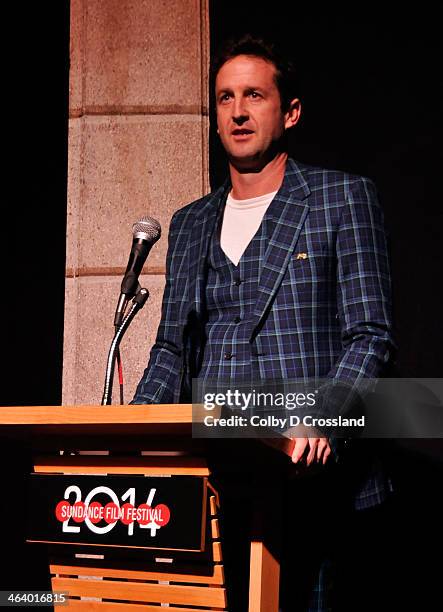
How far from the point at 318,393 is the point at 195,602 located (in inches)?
24.4

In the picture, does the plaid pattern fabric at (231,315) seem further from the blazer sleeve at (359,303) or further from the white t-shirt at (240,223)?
the blazer sleeve at (359,303)

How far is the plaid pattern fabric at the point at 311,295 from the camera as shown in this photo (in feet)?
7.00

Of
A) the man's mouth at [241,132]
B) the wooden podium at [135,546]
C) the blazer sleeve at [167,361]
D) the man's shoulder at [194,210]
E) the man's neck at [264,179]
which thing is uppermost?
the man's mouth at [241,132]

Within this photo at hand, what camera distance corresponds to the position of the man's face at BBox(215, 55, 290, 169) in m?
2.41

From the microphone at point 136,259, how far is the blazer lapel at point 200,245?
16 cm

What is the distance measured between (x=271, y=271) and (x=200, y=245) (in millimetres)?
294

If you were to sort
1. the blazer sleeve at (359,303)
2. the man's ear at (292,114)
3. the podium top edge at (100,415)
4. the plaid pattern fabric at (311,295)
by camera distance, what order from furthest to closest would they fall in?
1. the man's ear at (292,114)
2. the plaid pattern fabric at (311,295)
3. the blazer sleeve at (359,303)
4. the podium top edge at (100,415)

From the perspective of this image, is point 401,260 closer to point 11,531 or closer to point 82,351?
point 82,351

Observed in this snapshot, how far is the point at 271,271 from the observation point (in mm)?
2225

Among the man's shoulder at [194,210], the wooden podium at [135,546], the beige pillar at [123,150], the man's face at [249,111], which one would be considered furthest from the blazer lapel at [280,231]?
the beige pillar at [123,150]

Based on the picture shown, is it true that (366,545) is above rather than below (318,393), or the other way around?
below

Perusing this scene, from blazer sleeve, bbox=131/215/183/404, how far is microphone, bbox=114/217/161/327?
22 cm

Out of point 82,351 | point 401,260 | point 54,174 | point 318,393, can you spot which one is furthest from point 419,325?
point 54,174

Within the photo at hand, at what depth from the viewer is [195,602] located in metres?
1.62
